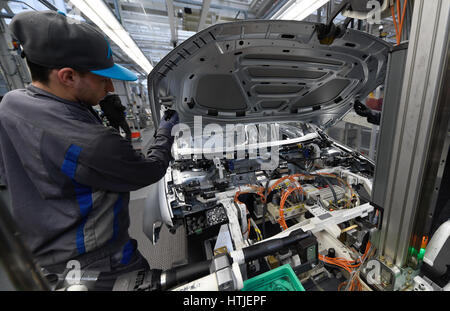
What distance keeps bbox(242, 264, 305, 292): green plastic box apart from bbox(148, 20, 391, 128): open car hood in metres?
1.35

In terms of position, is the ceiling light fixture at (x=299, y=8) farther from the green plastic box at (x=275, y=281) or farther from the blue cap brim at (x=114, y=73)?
the green plastic box at (x=275, y=281)

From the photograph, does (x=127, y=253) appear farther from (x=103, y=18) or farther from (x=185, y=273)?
(x=103, y=18)

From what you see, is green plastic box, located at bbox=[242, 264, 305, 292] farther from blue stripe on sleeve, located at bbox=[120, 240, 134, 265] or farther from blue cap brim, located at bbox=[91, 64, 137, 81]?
blue cap brim, located at bbox=[91, 64, 137, 81]

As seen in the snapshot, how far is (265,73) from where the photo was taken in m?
1.72

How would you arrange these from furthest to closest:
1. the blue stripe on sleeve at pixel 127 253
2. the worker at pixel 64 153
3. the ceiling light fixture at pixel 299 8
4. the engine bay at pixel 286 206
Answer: the ceiling light fixture at pixel 299 8 < the engine bay at pixel 286 206 < the blue stripe on sleeve at pixel 127 253 < the worker at pixel 64 153

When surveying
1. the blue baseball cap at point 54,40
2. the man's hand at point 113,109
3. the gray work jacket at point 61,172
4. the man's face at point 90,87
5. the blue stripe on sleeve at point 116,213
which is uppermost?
the blue baseball cap at point 54,40

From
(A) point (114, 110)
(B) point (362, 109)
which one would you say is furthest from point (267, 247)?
(B) point (362, 109)

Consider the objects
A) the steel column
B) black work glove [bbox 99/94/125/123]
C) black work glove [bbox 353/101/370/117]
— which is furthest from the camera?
black work glove [bbox 353/101/370/117]

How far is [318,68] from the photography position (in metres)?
1.70

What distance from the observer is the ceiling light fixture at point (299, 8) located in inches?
86.7

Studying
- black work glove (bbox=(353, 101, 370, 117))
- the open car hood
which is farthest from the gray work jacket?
black work glove (bbox=(353, 101, 370, 117))

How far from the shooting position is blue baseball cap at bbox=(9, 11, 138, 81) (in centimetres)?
71

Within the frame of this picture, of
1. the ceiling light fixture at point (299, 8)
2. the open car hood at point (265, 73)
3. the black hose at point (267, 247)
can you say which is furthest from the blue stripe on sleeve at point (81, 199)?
the ceiling light fixture at point (299, 8)
